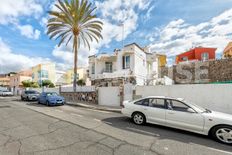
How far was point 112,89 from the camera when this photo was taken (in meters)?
16.2

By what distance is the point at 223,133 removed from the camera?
5.71 meters

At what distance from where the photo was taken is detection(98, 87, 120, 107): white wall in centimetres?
1574

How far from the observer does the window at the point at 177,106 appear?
22.2ft

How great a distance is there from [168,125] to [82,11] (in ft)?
58.3

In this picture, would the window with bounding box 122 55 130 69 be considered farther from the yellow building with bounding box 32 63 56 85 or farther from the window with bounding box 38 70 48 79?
the window with bounding box 38 70 48 79

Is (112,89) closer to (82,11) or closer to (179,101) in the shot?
(179,101)

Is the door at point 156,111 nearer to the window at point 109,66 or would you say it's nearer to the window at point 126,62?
the window at point 126,62

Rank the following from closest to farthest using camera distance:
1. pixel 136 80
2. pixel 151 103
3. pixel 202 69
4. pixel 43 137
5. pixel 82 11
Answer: pixel 43 137, pixel 151 103, pixel 82 11, pixel 136 80, pixel 202 69

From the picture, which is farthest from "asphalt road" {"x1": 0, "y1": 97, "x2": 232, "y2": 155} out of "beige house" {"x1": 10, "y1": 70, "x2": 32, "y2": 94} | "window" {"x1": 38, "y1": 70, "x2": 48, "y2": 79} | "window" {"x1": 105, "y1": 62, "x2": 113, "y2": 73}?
"beige house" {"x1": 10, "y1": 70, "x2": 32, "y2": 94}

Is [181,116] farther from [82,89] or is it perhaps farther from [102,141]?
[82,89]

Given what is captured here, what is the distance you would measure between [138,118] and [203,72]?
933 inches

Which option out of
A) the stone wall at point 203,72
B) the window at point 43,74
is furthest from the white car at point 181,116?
the window at point 43,74

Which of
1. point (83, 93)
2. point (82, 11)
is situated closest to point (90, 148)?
point (83, 93)

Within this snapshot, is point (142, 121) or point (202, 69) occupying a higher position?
point (202, 69)
